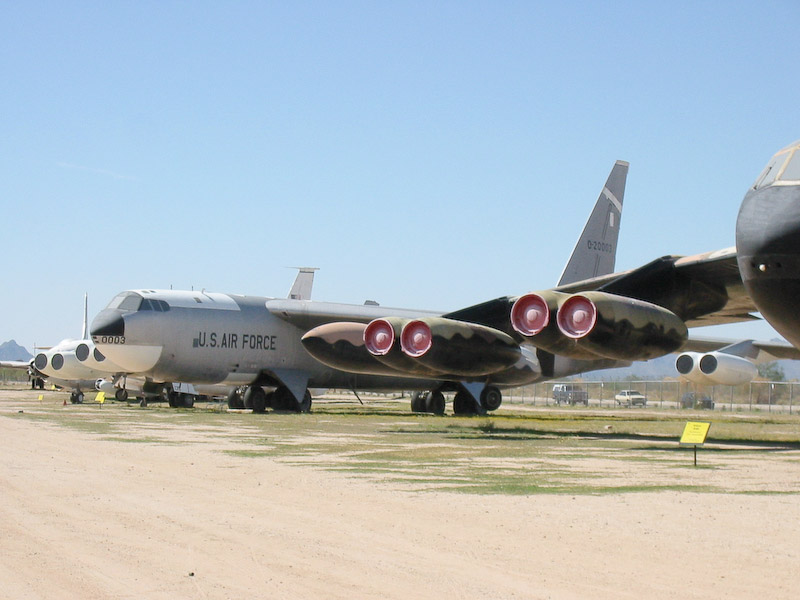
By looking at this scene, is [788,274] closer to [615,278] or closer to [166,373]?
[615,278]

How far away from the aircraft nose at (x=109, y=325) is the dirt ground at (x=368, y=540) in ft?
51.8

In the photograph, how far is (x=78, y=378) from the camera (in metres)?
40.2

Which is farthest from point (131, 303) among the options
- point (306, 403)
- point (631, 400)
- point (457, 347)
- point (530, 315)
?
point (631, 400)

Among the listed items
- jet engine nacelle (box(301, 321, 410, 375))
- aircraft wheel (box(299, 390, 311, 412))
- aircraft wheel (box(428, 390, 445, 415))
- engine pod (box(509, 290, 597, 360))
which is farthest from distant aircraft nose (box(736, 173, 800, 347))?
aircraft wheel (box(428, 390, 445, 415))

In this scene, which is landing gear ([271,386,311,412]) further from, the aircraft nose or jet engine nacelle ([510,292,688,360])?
jet engine nacelle ([510,292,688,360])

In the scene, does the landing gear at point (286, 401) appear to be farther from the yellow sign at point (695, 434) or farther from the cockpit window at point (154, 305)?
the yellow sign at point (695, 434)

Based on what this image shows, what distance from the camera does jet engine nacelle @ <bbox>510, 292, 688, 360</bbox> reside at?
14516mm

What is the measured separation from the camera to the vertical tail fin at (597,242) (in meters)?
26.2

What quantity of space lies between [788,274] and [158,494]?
656 centimetres

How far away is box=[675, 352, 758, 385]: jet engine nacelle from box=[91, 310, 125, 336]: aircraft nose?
1637 cm

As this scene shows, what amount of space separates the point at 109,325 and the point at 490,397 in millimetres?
11193

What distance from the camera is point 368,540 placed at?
655 centimetres

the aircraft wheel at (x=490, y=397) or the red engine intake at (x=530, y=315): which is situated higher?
the red engine intake at (x=530, y=315)

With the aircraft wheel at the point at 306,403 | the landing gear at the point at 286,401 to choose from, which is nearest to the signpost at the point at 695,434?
the aircraft wheel at the point at 306,403
